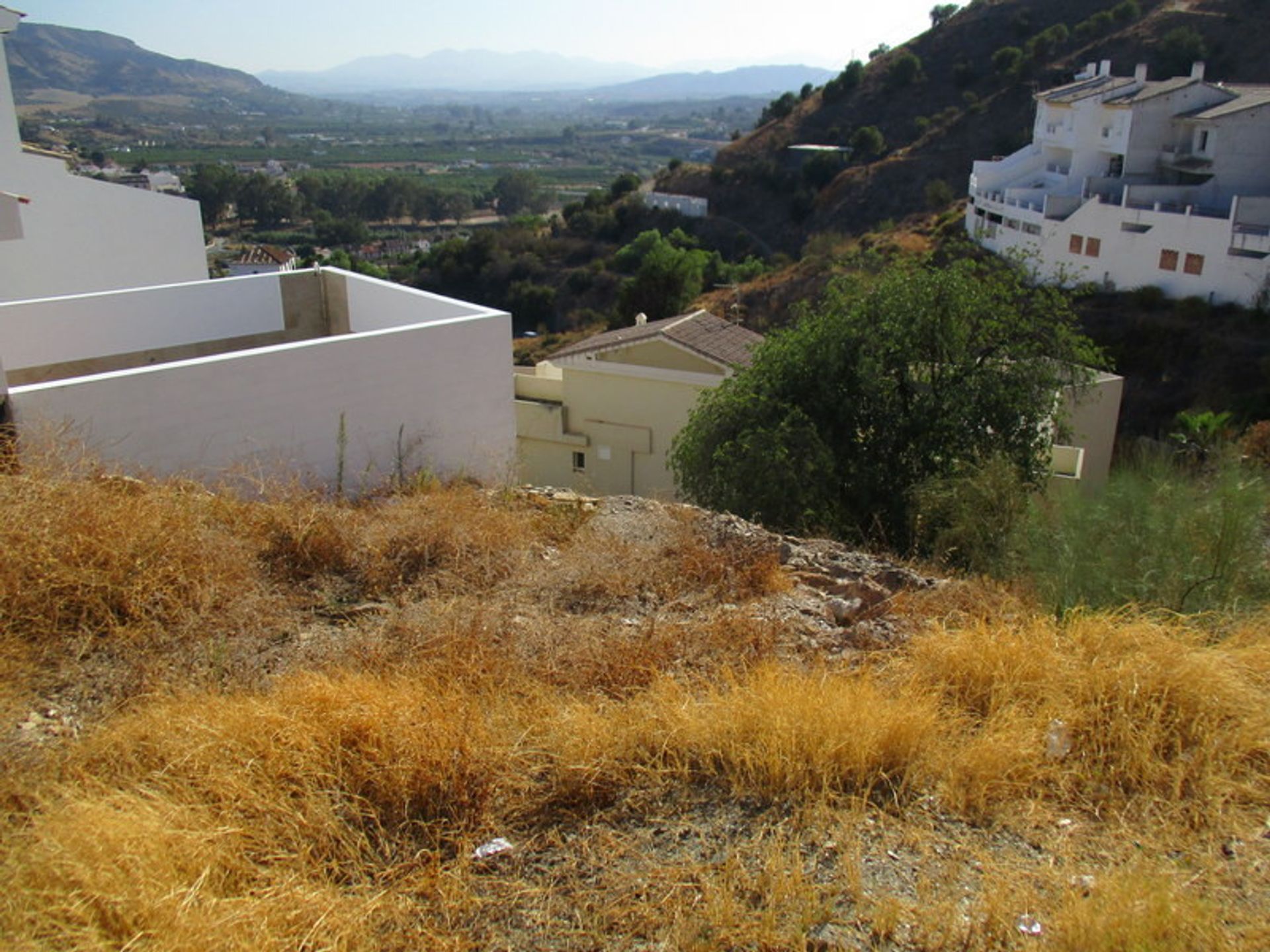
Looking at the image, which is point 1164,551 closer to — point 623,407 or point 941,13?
point 623,407

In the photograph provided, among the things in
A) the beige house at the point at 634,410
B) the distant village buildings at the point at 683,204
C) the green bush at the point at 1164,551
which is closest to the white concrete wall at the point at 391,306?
the beige house at the point at 634,410

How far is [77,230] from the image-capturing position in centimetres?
1317

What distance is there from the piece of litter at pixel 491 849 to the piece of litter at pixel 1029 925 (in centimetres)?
162

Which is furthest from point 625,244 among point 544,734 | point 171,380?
point 544,734

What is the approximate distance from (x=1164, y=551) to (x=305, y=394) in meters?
6.47

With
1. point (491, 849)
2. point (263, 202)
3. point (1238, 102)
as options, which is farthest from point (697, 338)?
point (263, 202)

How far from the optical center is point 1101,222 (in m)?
28.3

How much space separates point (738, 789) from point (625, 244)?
4904 cm

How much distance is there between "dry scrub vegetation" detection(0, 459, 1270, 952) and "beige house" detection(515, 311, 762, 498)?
28.6 feet

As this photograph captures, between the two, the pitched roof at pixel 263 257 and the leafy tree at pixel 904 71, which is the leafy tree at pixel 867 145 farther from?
the pitched roof at pixel 263 257

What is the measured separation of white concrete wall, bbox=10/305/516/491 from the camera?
7129mm

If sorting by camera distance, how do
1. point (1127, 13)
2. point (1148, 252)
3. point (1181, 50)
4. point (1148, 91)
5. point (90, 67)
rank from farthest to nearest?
point (90, 67) → point (1127, 13) → point (1181, 50) → point (1148, 91) → point (1148, 252)

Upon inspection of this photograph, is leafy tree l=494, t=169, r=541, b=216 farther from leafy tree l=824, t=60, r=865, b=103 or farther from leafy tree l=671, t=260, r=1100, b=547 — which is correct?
leafy tree l=671, t=260, r=1100, b=547

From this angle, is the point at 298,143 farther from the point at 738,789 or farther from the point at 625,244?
the point at 738,789
